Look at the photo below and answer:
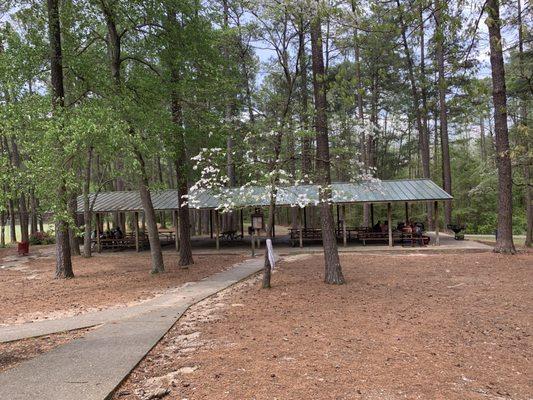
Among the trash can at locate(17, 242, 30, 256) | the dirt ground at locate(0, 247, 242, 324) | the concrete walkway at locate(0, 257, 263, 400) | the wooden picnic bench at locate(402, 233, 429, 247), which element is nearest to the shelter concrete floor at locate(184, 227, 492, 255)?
the wooden picnic bench at locate(402, 233, 429, 247)

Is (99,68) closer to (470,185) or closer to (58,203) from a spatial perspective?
(58,203)

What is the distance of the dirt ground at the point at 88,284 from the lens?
841cm

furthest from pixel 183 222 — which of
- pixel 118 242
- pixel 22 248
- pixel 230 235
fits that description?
pixel 22 248

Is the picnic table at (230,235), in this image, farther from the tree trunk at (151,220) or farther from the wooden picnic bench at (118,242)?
the tree trunk at (151,220)

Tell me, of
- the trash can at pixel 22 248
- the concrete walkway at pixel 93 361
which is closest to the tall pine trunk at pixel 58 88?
the concrete walkway at pixel 93 361

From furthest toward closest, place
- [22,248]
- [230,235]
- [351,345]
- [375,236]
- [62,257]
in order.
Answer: [230,235] → [22,248] → [375,236] → [62,257] → [351,345]

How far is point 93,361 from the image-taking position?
4574mm

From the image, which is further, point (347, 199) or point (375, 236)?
point (375, 236)

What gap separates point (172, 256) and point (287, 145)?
1107 cm

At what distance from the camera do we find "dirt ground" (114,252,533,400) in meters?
3.83

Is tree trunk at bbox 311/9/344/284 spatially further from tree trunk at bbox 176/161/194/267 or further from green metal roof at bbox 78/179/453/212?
green metal roof at bbox 78/179/453/212

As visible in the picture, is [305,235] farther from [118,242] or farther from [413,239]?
[118,242]

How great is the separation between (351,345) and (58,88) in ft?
37.3

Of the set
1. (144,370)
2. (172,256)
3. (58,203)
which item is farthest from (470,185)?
(144,370)
